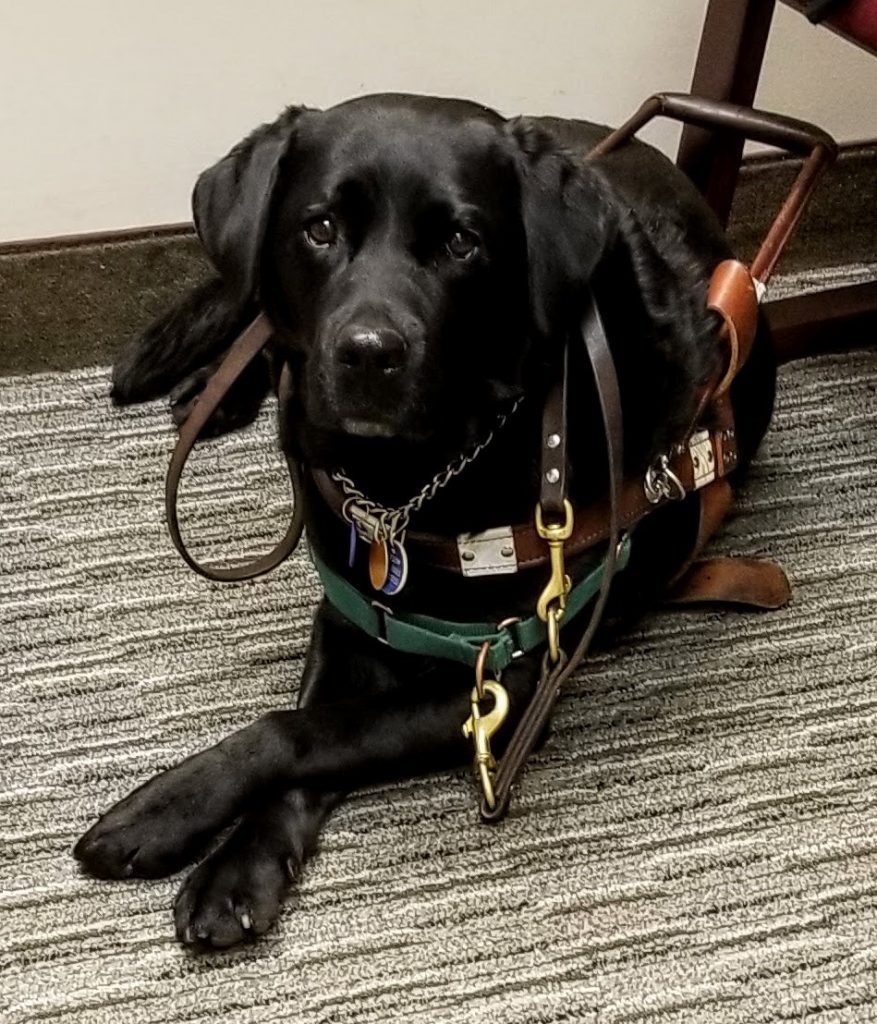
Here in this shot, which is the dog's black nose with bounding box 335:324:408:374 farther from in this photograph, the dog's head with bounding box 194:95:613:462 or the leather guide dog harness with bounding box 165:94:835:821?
the leather guide dog harness with bounding box 165:94:835:821

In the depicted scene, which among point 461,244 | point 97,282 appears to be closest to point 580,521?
point 461,244

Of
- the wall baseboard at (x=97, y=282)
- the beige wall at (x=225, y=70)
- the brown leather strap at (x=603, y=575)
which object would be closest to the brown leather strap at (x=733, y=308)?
the brown leather strap at (x=603, y=575)

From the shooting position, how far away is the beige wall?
58.7 inches

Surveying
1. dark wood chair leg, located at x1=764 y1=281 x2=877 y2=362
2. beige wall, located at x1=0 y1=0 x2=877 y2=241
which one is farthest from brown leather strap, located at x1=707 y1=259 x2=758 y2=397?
beige wall, located at x1=0 y1=0 x2=877 y2=241

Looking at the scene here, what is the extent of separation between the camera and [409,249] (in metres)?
0.96

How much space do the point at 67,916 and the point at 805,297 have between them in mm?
1097

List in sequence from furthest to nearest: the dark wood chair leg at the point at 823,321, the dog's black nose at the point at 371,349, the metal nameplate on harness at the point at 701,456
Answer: the dark wood chair leg at the point at 823,321
the metal nameplate on harness at the point at 701,456
the dog's black nose at the point at 371,349

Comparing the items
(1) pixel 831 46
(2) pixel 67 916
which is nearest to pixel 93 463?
(2) pixel 67 916

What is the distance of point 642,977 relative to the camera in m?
1.01

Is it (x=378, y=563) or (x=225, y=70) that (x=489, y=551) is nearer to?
(x=378, y=563)

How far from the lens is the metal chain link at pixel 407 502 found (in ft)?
3.47

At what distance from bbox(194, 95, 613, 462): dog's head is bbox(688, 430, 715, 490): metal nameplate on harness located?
0.21m

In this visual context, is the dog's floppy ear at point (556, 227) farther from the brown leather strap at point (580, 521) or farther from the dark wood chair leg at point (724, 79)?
the dark wood chair leg at point (724, 79)

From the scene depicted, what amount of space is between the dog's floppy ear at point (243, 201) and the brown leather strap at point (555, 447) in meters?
0.24
